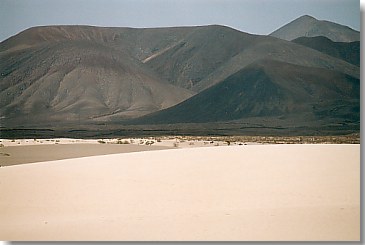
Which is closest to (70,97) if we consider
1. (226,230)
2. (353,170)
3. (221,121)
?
(221,121)

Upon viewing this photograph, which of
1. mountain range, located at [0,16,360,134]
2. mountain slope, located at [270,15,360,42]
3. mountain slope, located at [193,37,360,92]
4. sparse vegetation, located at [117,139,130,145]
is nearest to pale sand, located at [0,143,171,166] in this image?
sparse vegetation, located at [117,139,130,145]

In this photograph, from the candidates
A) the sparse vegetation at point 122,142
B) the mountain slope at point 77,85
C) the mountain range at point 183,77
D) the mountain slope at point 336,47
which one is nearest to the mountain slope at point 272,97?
the mountain range at point 183,77

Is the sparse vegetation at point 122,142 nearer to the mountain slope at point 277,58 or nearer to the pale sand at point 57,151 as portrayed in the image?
the pale sand at point 57,151

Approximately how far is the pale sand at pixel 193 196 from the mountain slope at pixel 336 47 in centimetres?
109

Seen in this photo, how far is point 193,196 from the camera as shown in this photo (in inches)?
242

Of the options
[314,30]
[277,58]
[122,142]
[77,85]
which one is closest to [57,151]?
[122,142]

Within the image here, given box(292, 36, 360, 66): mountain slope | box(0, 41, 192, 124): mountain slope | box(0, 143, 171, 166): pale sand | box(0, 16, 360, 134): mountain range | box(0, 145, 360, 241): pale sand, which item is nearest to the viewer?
box(0, 145, 360, 241): pale sand

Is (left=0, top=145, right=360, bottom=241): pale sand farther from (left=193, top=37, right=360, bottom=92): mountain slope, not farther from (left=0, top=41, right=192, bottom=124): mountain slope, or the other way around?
(left=193, top=37, right=360, bottom=92): mountain slope

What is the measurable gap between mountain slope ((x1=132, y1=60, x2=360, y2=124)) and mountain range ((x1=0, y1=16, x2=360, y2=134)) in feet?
0.05

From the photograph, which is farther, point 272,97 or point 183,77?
point 183,77

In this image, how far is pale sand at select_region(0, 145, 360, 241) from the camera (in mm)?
5895

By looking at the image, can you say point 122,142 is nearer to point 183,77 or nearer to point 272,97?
point 183,77

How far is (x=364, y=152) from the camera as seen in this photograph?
6539 mm

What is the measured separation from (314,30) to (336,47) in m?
0.35
